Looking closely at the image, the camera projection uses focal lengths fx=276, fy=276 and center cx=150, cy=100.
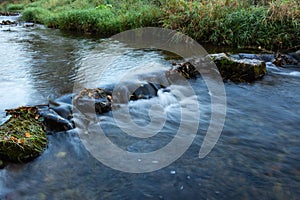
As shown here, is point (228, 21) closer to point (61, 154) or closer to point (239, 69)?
point (239, 69)

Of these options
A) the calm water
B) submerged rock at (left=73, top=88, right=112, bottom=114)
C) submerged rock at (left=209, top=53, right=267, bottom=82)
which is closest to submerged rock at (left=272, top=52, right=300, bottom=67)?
the calm water

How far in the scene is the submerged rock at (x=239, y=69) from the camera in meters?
5.84

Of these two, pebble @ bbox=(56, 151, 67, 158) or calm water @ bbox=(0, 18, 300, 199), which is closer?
calm water @ bbox=(0, 18, 300, 199)

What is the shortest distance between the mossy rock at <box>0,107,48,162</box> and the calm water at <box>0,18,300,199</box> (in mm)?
107

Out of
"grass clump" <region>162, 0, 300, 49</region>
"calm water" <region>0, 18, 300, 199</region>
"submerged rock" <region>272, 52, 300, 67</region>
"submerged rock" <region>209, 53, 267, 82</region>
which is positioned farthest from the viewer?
"grass clump" <region>162, 0, 300, 49</region>

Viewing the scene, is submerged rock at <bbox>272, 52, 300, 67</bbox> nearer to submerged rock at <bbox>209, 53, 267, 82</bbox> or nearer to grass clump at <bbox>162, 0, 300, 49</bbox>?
grass clump at <bbox>162, 0, 300, 49</bbox>

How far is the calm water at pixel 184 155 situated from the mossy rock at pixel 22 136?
0.35 feet

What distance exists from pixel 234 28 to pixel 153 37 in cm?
300

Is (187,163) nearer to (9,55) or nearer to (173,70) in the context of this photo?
(173,70)

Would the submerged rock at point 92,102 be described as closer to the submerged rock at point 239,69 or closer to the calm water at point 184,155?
the calm water at point 184,155

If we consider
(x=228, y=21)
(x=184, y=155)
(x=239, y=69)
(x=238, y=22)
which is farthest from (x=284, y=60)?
(x=184, y=155)

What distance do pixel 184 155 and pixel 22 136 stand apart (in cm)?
189

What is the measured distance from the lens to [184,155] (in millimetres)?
3232

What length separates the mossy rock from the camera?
299 cm
